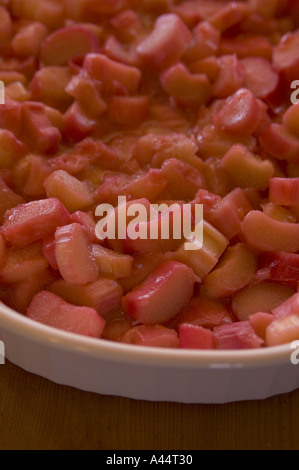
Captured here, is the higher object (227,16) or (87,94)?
(227,16)

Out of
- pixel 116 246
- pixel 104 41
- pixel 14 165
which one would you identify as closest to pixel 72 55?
pixel 104 41

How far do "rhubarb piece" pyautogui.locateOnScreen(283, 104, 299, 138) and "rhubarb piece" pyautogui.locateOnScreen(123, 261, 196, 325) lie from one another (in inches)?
25.7

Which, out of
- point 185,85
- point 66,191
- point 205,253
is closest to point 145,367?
point 205,253

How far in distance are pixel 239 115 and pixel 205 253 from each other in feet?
1.81

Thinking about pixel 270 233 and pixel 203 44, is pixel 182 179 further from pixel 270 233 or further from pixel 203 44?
pixel 203 44

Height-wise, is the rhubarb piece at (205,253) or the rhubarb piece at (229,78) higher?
the rhubarb piece at (229,78)

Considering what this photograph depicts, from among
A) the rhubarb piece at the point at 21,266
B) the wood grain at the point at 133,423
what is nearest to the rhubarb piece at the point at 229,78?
the rhubarb piece at the point at 21,266

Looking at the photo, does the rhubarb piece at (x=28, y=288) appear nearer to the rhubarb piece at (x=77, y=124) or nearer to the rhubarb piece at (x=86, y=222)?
the rhubarb piece at (x=86, y=222)

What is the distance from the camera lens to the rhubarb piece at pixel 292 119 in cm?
203

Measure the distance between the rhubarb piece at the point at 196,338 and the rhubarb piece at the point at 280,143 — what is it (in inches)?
27.9

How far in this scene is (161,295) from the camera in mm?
1643

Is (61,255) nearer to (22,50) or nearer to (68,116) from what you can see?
(68,116)

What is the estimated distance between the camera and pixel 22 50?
7.54 ft

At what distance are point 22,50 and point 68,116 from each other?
0.38 m
